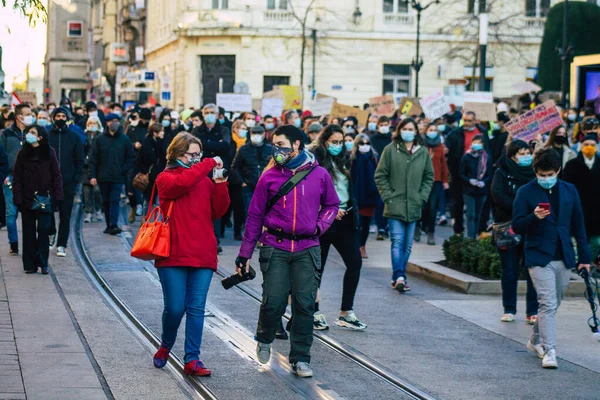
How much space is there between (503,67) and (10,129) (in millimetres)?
39291

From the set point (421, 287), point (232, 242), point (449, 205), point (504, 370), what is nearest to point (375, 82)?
point (449, 205)

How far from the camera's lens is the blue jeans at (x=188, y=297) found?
8.78 m

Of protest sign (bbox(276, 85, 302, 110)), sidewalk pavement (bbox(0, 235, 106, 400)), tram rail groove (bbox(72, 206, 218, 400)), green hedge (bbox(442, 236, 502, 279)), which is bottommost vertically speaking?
tram rail groove (bbox(72, 206, 218, 400))

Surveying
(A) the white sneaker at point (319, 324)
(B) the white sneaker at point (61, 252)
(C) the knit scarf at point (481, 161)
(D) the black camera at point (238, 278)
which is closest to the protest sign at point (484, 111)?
(C) the knit scarf at point (481, 161)

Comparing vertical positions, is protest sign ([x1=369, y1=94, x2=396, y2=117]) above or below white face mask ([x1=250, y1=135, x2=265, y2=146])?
above

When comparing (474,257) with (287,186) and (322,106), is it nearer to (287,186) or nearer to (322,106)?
(287,186)

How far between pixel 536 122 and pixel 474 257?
367cm

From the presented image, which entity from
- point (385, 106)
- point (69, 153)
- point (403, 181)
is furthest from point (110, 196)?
point (385, 106)

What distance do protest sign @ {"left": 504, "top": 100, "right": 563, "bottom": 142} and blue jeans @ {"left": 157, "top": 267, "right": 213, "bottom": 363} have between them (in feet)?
30.8

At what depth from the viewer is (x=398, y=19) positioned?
54.7 meters

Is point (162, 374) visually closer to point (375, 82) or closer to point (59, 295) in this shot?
point (59, 295)

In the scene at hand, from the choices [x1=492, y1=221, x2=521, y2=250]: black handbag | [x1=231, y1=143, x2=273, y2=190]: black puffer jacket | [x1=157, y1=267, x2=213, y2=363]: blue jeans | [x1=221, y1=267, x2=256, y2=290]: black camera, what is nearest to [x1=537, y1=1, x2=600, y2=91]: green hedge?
[x1=231, y1=143, x2=273, y2=190]: black puffer jacket

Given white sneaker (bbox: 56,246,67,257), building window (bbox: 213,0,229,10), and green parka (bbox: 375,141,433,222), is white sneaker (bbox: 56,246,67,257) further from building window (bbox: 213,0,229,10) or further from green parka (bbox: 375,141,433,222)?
building window (bbox: 213,0,229,10)

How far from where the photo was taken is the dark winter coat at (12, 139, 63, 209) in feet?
46.4
